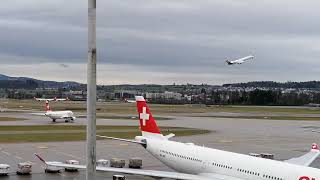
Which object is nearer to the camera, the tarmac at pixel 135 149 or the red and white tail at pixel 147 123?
the red and white tail at pixel 147 123

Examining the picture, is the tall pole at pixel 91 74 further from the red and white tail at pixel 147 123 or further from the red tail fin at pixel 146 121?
the red tail fin at pixel 146 121

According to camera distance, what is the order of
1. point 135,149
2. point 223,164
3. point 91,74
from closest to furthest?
point 91,74 < point 223,164 < point 135,149

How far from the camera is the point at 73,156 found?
52250 millimetres

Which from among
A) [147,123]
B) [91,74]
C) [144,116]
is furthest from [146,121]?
[91,74]

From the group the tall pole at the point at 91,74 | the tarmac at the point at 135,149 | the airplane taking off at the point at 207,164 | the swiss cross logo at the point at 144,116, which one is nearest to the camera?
the tall pole at the point at 91,74

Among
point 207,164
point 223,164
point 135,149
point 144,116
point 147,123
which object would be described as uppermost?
point 144,116

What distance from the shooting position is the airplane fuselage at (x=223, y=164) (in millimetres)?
27953

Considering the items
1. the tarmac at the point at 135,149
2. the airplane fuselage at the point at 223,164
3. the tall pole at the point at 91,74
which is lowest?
the tarmac at the point at 135,149

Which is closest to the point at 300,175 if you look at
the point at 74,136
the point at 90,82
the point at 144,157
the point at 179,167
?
the point at 179,167

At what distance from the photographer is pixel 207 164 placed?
109 feet

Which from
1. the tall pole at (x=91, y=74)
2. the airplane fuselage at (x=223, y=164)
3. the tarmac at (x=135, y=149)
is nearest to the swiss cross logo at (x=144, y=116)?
the airplane fuselage at (x=223, y=164)

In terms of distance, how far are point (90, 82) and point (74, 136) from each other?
6595 cm

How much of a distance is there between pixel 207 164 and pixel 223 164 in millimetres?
1575

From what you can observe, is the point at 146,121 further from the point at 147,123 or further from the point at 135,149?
the point at 135,149
